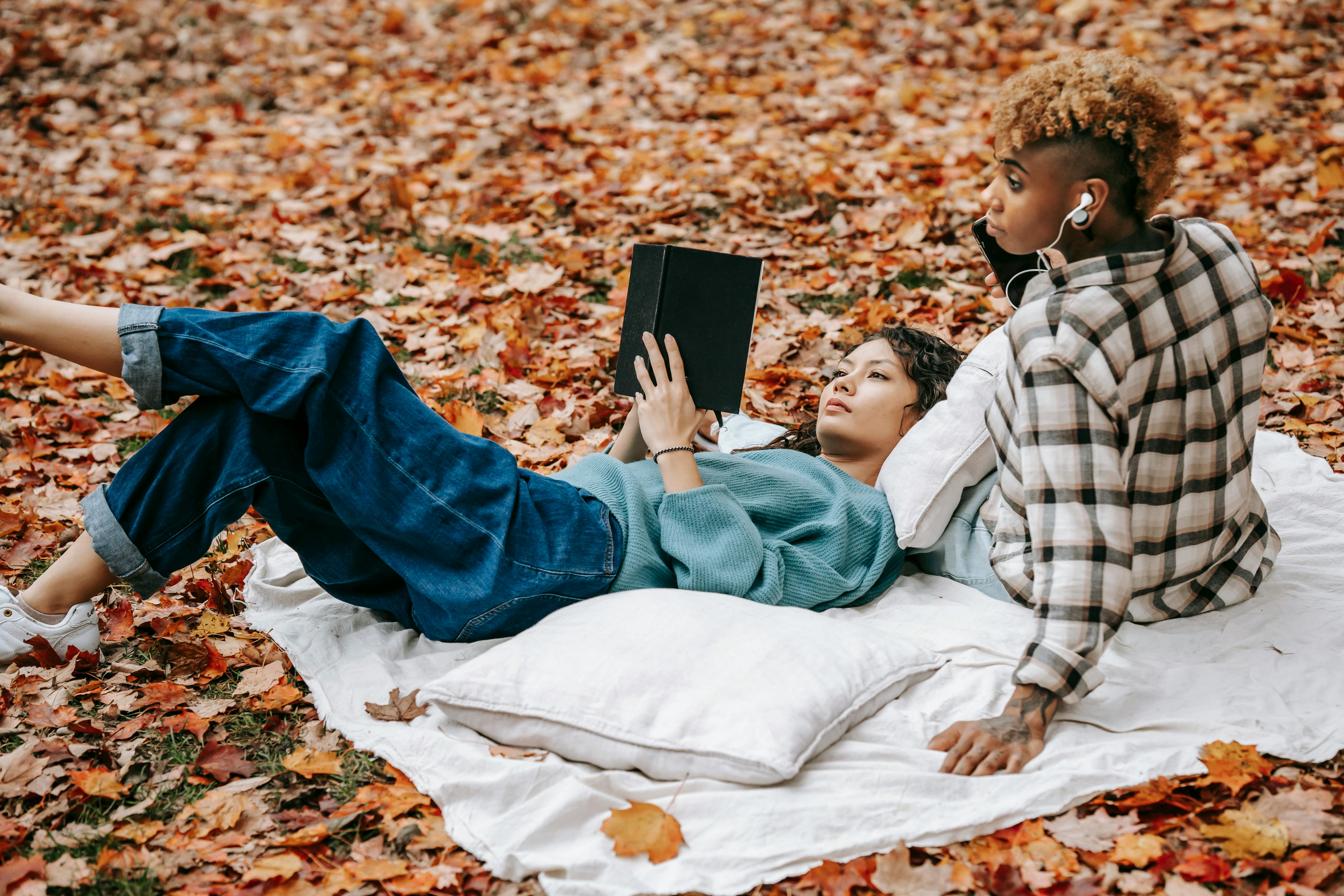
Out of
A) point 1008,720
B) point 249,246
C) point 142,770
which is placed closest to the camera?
point 1008,720

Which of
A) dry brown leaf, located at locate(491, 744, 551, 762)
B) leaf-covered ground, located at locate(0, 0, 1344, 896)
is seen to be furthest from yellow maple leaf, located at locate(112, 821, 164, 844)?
dry brown leaf, located at locate(491, 744, 551, 762)

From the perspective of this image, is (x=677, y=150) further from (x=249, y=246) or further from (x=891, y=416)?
(x=891, y=416)

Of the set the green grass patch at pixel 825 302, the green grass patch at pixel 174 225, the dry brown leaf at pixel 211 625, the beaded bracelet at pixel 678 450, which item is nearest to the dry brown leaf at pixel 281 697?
the dry brown leaf at pixel 211 625

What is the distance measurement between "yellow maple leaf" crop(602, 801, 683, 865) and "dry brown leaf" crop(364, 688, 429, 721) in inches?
25.2

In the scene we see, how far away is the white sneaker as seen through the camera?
265 centimetres

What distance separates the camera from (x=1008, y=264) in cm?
277

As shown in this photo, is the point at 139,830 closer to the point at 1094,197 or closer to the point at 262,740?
the point at 262,740

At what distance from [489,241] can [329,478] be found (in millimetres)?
3509

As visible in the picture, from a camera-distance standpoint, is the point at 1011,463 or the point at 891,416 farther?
the point at 891,416

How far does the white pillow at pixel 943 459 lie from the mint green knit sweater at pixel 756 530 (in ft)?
0.21

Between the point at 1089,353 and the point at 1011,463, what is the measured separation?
405 mm

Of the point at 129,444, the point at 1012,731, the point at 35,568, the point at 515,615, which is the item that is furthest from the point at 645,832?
the point at 129,444

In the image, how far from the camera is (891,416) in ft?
10.2

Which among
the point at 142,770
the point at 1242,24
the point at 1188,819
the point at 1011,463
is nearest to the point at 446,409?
the point at 142,770
